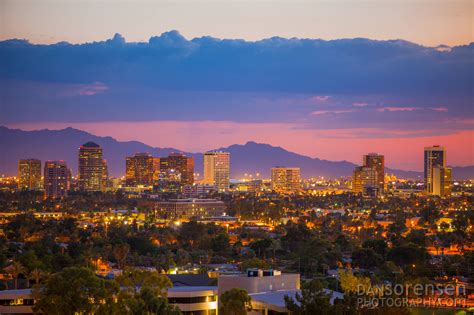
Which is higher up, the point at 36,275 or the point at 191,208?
the point at 191,208

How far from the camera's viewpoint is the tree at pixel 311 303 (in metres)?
29.2

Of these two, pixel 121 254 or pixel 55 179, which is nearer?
pixel 121 254

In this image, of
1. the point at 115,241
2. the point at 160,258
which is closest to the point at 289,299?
the point at 160,258

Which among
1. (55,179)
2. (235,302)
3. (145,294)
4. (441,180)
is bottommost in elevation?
(235,302)

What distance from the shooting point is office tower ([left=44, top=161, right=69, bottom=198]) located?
18125 cm

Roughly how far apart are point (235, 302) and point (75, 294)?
5136mm

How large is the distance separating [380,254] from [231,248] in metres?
11.7

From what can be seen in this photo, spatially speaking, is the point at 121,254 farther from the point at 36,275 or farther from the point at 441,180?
the point at 441,180

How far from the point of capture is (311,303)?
96.6 ft

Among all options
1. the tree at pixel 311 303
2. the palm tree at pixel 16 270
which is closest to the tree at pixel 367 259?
the palm tree at pixel 16 270

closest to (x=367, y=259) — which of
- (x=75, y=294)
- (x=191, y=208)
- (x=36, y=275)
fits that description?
(x=36, y=275)

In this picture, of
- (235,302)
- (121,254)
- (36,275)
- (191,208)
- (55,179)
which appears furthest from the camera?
(55,179)

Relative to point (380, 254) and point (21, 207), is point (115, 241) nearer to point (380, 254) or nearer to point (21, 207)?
point (380, 254)

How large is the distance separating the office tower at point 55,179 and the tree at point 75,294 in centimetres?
14891
